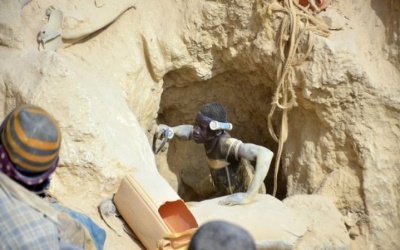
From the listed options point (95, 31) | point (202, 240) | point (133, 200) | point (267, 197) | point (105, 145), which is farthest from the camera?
point (95, 31)

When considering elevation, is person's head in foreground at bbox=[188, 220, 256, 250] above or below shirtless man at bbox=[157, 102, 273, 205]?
above

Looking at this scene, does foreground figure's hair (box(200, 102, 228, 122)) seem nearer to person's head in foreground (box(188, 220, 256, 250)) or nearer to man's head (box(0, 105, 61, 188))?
man's head (box(0, 105, 61, 188))

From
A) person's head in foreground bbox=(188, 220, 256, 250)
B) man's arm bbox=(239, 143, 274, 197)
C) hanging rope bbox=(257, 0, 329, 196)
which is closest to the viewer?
person's head in foreground bbox=(188, 220, 256, 250)

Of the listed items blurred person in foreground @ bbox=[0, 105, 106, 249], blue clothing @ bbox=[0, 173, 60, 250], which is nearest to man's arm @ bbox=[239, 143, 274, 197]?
blurred person in foreground @ bbox=[0, 105, 106, 249]

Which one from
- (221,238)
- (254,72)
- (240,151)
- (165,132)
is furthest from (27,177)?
(254,72)

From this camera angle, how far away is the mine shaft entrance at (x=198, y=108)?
5.31 m

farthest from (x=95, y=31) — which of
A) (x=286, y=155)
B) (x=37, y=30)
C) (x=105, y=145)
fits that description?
(x=286, y=155)

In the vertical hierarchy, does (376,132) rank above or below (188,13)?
below

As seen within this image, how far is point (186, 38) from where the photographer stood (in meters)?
4.77

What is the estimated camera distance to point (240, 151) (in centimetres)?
422

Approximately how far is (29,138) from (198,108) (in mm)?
3493

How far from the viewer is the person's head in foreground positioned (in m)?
1.82

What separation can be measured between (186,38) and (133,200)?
1775 mm

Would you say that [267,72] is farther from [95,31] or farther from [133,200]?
[133,200]
